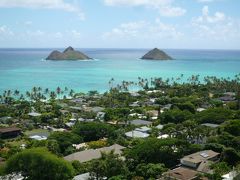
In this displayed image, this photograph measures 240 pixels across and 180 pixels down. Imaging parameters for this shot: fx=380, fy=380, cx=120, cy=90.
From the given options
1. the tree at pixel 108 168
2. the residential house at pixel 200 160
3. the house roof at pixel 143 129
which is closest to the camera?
the tree at pixel 108 168

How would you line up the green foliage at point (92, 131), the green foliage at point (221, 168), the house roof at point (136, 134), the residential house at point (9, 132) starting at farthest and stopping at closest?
1. the residential house at point (9, 132)
2. the house roof at point (136, 134)
3. the green foliage at point (92, 131)
4. the green foliage at point (221, 168)

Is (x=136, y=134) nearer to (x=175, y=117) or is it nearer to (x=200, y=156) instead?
(x=175, y=117)

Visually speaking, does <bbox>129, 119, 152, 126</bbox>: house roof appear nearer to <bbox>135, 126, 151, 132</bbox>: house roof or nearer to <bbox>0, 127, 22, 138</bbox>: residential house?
<bbox>135, 126, 151, 132</bbox>: house roof

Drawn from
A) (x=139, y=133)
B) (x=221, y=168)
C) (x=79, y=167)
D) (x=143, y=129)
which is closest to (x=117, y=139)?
(x=139, y=133)

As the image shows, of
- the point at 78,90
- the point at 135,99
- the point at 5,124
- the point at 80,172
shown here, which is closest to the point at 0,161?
the point at 80,172

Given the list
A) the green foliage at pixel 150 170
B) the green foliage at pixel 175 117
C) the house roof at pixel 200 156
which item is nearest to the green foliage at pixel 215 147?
the house roof at pixel 200 156

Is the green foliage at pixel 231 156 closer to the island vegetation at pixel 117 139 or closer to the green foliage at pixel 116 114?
the island vegetation at pixel 117 139

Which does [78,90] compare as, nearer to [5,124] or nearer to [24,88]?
[24,88]
